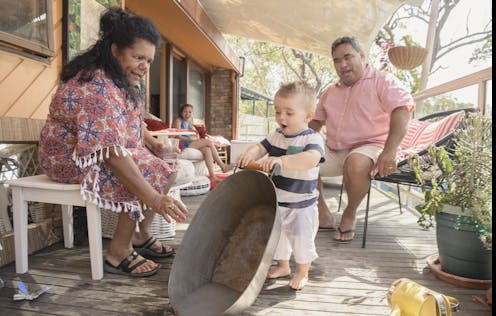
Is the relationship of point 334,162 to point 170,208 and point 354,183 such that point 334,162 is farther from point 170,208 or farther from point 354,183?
point 170,208

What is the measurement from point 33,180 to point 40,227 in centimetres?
46

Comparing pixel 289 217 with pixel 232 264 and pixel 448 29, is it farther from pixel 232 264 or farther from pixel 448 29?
pixel 448 29

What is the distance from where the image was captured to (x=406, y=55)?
15.1ft

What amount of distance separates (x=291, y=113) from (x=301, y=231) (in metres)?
0.55

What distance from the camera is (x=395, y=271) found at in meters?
1.91

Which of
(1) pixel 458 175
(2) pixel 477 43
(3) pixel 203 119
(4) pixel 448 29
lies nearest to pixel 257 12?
(3) pixel 203 119

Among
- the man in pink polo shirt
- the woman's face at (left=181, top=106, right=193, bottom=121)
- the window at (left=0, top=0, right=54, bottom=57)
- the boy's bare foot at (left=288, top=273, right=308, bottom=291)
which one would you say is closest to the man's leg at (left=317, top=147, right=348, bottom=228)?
the man in pink polo shirt

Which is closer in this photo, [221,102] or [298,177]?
[298,177]

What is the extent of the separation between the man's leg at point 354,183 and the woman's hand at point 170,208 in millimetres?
1409

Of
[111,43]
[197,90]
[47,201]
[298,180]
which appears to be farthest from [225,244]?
[197,90]

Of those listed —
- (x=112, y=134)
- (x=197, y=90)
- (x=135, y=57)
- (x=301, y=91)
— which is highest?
(x=197, y=90)

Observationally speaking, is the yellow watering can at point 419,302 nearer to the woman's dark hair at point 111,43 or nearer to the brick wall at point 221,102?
the woman's dark hair at point 111,43


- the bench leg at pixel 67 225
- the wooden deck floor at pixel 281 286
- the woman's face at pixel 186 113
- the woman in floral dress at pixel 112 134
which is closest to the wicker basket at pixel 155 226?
the wooden deck floor at pixel 281 286

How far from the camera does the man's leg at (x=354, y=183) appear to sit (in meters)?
2.39
